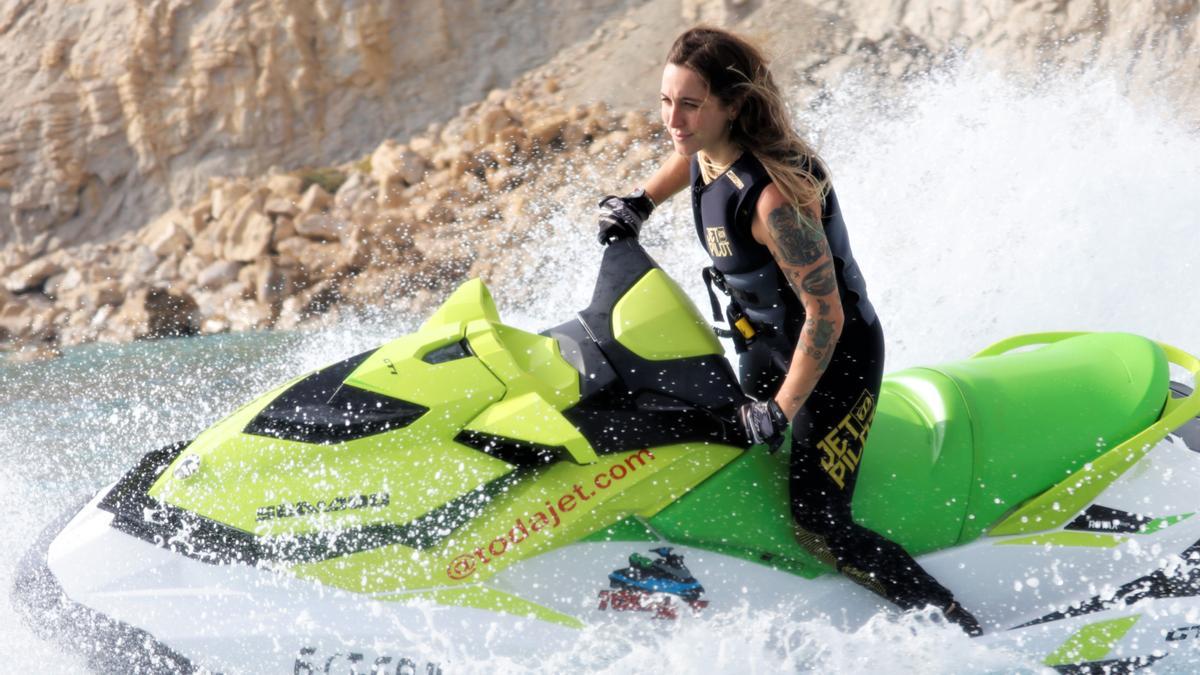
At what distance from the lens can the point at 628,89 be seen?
13781 mm

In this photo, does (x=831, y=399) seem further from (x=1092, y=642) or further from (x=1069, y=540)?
(x=1092, y=642)

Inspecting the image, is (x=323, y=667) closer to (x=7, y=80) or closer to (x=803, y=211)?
(x=803, y=211)

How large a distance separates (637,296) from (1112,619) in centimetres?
142

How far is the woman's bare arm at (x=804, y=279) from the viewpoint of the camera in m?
2.49

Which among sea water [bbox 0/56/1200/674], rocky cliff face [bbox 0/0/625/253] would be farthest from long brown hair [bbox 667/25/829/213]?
rocky cliff face [bbox 0/0/625/253]

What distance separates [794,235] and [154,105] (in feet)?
43.2

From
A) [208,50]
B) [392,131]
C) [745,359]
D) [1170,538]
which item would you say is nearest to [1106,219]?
[1170,538]

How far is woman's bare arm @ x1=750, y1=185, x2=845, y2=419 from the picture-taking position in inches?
98.1

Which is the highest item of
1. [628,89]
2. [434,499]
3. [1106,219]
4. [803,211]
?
[803,211]

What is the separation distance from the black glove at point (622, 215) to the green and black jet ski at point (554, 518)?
132mm

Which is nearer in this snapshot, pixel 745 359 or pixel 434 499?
pixel 434 499

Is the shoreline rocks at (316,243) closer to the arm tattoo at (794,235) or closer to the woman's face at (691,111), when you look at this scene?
the woman's face at (691,111)

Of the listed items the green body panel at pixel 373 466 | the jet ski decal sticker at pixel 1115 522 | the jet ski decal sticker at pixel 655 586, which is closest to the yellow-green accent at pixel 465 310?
the green body panel at pixel 373 466

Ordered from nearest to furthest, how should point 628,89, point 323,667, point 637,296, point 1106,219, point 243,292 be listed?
point 323,667, point 637,296, point 1106,219, point 243,292, point 628,89
